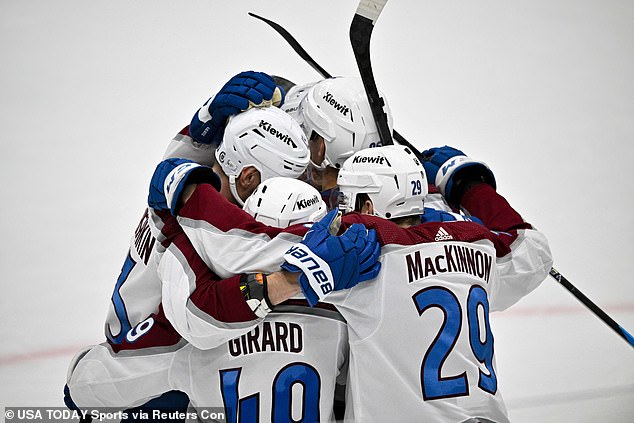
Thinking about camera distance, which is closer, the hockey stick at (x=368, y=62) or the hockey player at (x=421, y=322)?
the hockey player at (x=421, y=322)

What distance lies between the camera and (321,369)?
9.16 ft

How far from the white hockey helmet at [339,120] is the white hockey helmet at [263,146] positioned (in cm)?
25

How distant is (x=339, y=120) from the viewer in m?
3.51

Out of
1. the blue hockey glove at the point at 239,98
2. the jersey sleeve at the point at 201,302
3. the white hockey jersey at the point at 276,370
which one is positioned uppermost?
the blue hockey glove at the point at 239,98

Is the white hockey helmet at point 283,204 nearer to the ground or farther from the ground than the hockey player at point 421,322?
farther from the ground

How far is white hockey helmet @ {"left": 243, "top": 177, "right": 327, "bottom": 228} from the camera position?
2861 millimetres

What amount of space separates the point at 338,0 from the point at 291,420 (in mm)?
4814

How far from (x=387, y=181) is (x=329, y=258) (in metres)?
0.46

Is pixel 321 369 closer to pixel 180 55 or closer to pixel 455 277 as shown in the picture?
pixel 455 277

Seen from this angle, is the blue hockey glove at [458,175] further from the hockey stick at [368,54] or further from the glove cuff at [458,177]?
the hockey stick at [368,54]

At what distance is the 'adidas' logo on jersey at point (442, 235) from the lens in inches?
108

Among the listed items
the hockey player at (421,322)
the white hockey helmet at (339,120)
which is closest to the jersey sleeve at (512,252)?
the hockey player at (421,322)

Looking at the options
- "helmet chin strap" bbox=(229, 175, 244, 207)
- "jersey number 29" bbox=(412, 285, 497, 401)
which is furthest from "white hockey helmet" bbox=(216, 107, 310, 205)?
"jersey number 29" bbox=(412, 285, 497, 401)

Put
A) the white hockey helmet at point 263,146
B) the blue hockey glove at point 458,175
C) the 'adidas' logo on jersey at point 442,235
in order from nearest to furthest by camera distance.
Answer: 1. the 'adidas' logo on jersey at point 442,235
2. the white hockey helmet at point 263,146
3. the blue hockey glove at point 458,175
